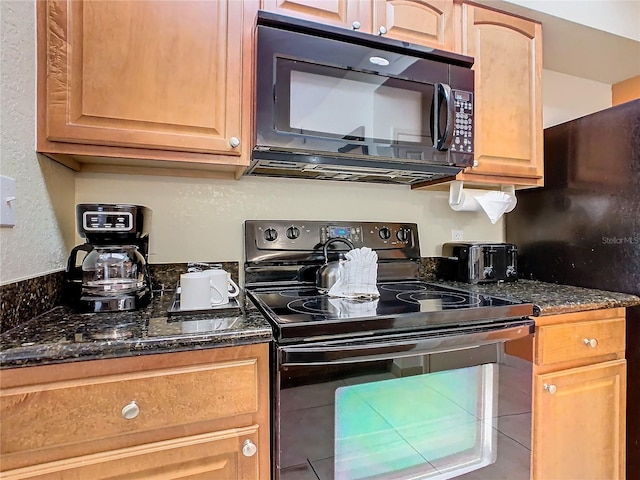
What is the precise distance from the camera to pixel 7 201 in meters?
0.84

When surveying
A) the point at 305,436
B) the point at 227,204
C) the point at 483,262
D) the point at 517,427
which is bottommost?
the point at 517,427

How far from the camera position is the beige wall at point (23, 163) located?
847mm

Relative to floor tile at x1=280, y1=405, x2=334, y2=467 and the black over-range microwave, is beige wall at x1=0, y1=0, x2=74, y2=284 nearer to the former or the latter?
the black over-range microwave

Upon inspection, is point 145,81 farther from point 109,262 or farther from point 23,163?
point 109,262

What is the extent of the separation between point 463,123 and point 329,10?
65cm

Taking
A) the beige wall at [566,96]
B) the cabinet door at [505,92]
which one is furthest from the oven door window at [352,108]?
the beige wall at [566,96]

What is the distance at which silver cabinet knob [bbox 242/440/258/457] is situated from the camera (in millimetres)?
870

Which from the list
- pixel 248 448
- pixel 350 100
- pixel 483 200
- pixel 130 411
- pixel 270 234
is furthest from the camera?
pixel 483 200

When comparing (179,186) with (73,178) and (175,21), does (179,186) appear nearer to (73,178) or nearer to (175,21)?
(73,178)

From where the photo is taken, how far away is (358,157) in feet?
4.13

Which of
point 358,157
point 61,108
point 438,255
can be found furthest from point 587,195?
point 61,108

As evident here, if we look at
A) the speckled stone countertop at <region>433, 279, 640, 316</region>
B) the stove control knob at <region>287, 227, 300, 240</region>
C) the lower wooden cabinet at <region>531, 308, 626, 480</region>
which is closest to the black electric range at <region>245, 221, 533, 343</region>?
the stove control knob at <region>287, 227, 300, 240</region>

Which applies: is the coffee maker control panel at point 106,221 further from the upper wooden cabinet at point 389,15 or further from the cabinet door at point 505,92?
the cabinet door at point 505,92

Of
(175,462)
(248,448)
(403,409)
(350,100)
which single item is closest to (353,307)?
(403,409)
